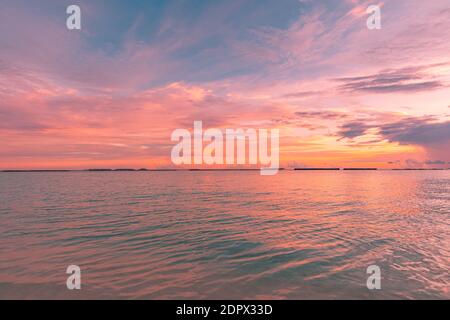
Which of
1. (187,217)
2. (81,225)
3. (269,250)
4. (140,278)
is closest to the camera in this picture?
(140,278)

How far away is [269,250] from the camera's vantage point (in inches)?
622

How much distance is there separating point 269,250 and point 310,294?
5.55 meters

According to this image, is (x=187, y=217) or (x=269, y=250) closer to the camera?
(x=269, y=250)

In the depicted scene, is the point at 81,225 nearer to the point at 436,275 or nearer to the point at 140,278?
the point at 140,278

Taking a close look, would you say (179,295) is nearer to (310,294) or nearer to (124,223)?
(310,294)

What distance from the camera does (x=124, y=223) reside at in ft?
78.5

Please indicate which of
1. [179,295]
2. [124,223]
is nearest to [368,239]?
[179,295]
